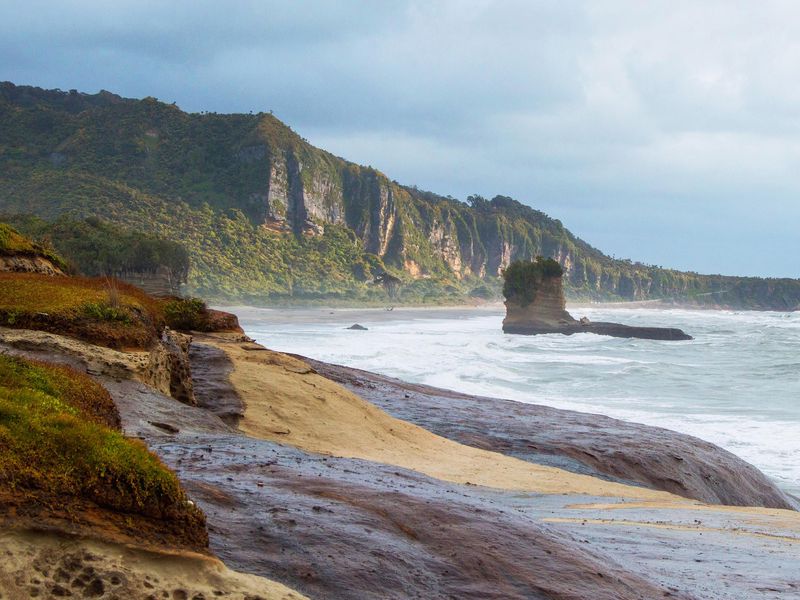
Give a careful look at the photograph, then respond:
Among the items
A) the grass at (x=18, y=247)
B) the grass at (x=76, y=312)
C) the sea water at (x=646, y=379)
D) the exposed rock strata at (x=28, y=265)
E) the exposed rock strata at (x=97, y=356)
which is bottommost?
the sea water at (x=646, y=379)

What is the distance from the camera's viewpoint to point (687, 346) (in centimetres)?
5962

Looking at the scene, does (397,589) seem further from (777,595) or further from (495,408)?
(495,408)

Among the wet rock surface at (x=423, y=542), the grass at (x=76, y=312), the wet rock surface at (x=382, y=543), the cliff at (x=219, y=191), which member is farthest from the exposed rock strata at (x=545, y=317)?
the wet rock surface at (x=382, y=543)

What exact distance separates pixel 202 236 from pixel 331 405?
347 feet

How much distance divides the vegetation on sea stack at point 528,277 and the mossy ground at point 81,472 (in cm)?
7419

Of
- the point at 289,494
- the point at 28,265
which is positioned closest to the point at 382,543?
the point at 289,494

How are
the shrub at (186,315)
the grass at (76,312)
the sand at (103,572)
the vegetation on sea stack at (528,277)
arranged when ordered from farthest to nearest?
the vegetation on sea stack at (528,277) → the shrub at (186,315) → the grass at (76,312) → the sand at (103,572)

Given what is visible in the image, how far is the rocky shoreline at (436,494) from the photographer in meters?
4.96

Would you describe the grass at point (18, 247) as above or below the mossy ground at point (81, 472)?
above

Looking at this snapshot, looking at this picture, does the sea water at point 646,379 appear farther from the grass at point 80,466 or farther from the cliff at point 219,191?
the cliff at point 219,191

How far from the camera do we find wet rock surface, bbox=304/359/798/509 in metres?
13.8

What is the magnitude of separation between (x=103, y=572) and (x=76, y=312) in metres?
7.29

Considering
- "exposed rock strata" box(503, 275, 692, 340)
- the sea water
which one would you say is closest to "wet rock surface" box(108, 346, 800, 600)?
the sea water

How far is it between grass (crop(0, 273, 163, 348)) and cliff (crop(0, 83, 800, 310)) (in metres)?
84.3
